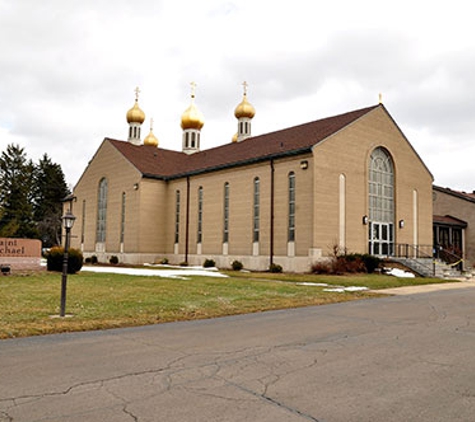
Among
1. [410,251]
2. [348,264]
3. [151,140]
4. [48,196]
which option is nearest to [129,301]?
[348,264]

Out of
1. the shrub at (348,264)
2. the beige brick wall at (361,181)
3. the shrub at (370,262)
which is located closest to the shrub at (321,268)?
the shrub at (348,264)

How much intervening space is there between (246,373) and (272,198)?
24473 millimetres

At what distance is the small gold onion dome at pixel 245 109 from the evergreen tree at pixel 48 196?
40386 mm

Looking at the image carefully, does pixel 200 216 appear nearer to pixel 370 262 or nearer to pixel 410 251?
pixel 370 262

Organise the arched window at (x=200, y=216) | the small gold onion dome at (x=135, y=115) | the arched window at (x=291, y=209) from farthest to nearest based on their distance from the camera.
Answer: the small gold onion dome at (x=135, y=115) < the arched window at (x=200, y=216) < the arched window at (x=291, y=209)

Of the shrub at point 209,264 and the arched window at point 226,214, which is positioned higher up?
the arched window at point 226,214

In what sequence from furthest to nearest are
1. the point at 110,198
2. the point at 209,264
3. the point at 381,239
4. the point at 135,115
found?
the point at 135,115 → the point at 110,198 → the point at 209,264 → the point at 381,239

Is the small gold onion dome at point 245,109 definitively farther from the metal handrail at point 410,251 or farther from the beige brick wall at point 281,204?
the metal handrail at point 410,251

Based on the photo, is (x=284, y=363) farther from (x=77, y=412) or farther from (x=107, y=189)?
(x=107, y=189)

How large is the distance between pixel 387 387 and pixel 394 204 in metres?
29.0

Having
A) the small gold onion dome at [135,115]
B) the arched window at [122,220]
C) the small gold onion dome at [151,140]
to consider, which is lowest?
the arched window at [122,220]

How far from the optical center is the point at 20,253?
2344 centimetres

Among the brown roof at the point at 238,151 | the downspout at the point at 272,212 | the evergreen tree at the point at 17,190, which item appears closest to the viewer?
the downspout at the point at 272,212

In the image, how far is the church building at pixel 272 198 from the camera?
28.7m
